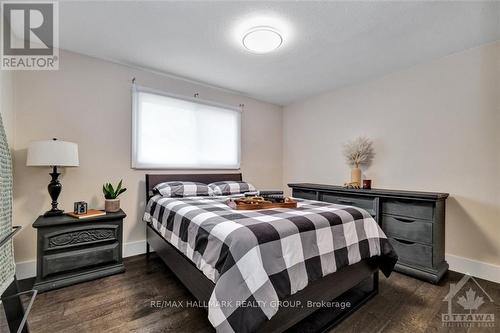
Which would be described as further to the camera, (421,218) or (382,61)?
(382,61)

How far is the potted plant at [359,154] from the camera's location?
3018mm

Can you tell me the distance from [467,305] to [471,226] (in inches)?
34.0

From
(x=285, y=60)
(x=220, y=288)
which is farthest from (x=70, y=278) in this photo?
(x=285, y=60)

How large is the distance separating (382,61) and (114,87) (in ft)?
10.4

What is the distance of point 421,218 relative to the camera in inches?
88.9

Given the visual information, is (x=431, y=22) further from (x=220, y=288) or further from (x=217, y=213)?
(x=220, y=288)

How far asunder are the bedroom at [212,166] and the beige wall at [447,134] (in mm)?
14

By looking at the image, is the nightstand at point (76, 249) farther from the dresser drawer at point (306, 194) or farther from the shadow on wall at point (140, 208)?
the dresser drawer at point (306, 194)

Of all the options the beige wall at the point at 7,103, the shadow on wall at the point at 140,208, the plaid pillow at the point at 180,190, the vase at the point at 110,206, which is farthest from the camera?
the shadow on wall at the point at 140,208

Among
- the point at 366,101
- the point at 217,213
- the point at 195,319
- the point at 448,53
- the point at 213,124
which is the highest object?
the point at 448,53

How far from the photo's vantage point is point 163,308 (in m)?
1.71

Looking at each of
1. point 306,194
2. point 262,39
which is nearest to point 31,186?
point 262,39

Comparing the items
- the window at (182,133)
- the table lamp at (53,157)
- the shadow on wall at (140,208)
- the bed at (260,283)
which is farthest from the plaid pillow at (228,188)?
the table lamp at (53,157)

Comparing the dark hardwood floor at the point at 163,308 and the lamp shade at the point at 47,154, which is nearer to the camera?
the dark hardwood floor at the point at 163,308
